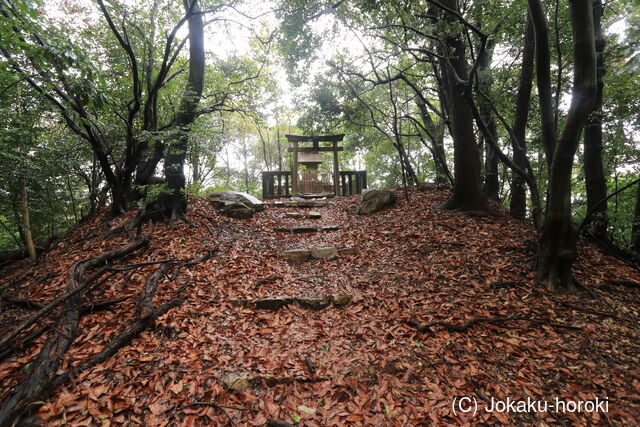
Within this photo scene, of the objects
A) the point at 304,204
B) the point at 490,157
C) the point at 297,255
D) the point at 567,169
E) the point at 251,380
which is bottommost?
the point at 251,380

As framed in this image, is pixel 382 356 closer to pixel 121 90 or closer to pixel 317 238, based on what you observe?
pixel 317 238

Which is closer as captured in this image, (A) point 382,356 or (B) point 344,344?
(A) point 382,356

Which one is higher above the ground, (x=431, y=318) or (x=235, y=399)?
(x=431, y=318)

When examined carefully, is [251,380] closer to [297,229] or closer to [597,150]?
[297,229]

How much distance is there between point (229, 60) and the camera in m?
7.31

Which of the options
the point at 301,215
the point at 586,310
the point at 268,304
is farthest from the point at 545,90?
the point at 301,215

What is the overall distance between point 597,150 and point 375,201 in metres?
4.11

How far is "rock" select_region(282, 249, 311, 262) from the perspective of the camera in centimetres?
433

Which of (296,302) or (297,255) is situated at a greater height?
(297,255)

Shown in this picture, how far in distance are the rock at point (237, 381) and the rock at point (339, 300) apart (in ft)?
4.26

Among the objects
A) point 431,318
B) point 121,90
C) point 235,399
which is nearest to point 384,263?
point 431,318

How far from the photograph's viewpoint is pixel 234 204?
→ 595cm

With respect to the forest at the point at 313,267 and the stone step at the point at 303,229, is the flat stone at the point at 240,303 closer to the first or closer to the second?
the forest at the point at 313,267

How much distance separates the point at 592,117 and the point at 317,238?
4902 mm
